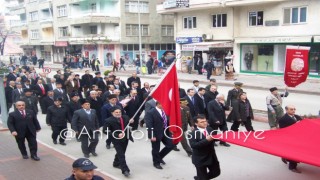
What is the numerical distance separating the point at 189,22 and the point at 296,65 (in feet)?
80.3

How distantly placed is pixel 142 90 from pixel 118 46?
3231 cm

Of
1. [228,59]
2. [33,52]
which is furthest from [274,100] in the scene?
[33,52]

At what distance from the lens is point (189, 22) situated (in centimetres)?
3478

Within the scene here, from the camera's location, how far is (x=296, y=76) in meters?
11.0

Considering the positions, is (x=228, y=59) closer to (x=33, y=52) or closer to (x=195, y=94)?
(x=195, y=94)

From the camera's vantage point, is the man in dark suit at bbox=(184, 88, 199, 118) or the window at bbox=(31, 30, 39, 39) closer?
the man in dark suit at bbox=(184, 88, 199, 118)

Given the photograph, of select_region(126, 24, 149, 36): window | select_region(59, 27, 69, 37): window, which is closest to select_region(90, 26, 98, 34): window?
select_region(126, 24, 149, 36): window

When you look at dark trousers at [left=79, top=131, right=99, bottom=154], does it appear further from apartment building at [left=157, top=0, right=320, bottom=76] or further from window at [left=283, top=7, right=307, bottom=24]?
window at [left=283, top=7, right=307, bottom=24]

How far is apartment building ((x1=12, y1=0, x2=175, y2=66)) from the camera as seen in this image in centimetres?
4403

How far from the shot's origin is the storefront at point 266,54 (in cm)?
2665

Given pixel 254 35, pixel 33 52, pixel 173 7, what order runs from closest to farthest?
pixel 254 35 < pixel 173 7 < pixel 33 52

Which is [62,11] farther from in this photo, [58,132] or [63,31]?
[58,132]

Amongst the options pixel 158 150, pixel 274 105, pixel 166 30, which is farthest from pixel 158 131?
pixel 166 30

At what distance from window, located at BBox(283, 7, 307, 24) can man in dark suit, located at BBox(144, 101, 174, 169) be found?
68.3 feet
